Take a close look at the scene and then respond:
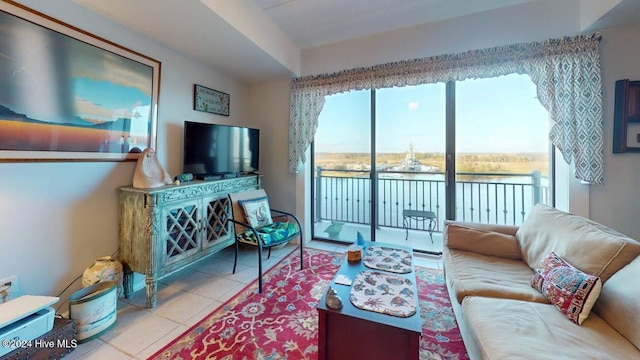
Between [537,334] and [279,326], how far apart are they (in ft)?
4.68

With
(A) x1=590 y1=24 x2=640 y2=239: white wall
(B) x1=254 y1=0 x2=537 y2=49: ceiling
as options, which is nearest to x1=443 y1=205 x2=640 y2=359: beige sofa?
(A) x1=590 y1=24 x2=640 y2=239: white wall

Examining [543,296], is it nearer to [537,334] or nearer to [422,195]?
[537,334]

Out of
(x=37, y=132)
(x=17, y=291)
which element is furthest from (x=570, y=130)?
(x=17, y=291)

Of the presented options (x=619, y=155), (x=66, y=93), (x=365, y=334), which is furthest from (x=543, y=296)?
(x=66, y=93)

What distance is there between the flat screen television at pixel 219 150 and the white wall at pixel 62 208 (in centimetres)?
29

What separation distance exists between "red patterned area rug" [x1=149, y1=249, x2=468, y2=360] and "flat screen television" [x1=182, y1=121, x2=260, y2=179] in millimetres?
1337

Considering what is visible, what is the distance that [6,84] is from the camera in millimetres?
1451

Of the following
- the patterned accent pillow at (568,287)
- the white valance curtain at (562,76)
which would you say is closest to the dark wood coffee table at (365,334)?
the patterned accent pillow at (568,287)

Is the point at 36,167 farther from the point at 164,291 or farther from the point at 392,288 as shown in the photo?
the point at 392,288

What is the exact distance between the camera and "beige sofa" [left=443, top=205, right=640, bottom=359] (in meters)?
0.96

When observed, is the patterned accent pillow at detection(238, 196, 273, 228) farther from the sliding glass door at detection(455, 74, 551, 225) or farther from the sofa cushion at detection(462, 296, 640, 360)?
the sliding glass door at detection(455, 74, 551, 225)

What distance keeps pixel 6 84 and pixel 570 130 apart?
4239 mm

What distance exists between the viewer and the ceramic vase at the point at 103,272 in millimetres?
1742

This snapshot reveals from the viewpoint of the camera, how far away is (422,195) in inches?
146
